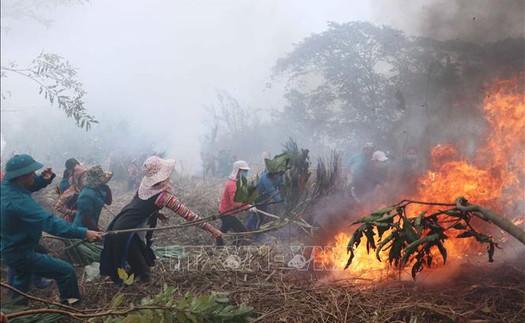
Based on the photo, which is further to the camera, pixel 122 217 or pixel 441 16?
pixel 441 16

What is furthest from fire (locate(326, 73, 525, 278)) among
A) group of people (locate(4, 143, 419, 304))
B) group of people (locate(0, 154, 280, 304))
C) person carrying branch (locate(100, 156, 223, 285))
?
person carrying branch (locate(100, 156, 223, 285))

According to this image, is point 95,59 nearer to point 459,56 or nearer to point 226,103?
point 226,103

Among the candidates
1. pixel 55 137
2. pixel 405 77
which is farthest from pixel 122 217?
pixel 55 137

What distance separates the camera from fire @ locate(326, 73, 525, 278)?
5320mm

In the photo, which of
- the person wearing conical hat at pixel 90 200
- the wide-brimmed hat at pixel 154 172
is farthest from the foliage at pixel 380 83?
the person wearing conical hat at pixel 90 200

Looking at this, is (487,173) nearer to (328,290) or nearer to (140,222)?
(328,290)

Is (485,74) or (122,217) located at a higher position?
(485,74)

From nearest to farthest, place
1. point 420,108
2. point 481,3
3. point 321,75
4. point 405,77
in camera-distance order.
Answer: point 481,3
point 420,108
point 405,77
point 321,75

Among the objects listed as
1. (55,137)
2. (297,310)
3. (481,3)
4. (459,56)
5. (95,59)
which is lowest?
(297,310)

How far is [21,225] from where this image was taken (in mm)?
4402

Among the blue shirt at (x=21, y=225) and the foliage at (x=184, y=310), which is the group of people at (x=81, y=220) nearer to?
the blue shirt at (x=21, y=225)

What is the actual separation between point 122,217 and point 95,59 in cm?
2214

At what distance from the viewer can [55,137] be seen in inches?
798

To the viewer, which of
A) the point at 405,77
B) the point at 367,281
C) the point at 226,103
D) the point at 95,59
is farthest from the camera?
the point at 95,59
